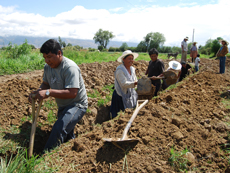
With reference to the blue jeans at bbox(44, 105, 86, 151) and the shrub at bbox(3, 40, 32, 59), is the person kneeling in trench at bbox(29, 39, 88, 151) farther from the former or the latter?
the shrub at bbox(3, 40, 32, 59)

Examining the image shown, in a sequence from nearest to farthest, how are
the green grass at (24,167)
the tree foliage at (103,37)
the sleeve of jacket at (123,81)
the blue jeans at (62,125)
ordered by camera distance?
the green grass at (24,167), the blue jeans at (62,125), the sleeve of jacket at (123,81), the tree foliage at (103,37)

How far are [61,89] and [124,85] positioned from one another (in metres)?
1.38

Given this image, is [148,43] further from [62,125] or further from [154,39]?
[62,125]

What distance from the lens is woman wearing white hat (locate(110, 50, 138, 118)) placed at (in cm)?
361

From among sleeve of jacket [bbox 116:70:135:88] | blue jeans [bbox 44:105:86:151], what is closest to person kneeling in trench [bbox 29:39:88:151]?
blue jeans [bbox 44:105:86:151]

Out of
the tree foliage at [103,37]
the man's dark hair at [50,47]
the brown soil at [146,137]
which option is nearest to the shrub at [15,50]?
the brown soil at [146,137]

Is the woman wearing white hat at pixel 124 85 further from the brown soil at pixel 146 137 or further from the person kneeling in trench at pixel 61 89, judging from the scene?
the person kneeling in trench at pixel 61 89

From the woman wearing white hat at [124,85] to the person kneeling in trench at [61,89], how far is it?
1.04 meters

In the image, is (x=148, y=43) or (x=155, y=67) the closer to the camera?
(x=155, y=67)

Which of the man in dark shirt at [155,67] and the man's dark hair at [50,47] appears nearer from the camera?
the man's dark hair at [50,47]

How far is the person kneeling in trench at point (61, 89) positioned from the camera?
2438mm

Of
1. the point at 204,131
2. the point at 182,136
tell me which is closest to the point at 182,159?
the point at 182,136

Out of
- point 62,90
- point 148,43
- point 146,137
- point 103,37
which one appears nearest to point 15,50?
point 62,90

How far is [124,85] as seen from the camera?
3.60 meters
